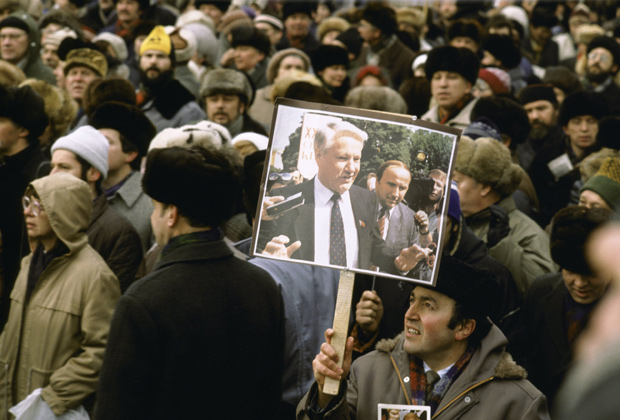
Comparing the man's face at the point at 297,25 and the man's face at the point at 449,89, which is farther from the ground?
the man's face at the point at 297,25

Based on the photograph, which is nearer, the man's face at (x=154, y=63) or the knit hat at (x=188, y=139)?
the knit hat at (x=188, y=139)

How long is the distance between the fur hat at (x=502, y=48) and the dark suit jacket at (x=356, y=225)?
7262 millimetres

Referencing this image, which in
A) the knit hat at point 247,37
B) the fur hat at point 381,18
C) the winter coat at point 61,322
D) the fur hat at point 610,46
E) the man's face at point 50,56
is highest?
the fur hat at point 381,18

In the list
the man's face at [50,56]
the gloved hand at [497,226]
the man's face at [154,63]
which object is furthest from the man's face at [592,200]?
the man's face at [50,56]

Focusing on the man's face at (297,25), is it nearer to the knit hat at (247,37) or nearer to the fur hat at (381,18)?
the fur hat at (381,18)

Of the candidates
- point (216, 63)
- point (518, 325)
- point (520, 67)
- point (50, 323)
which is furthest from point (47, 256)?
point (520, 67)

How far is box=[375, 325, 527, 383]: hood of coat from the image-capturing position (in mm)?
3551

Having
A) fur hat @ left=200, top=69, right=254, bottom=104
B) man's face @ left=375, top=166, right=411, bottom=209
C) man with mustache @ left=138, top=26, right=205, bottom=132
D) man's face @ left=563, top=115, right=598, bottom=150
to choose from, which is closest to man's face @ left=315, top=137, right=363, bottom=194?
man's face @ left=375, top=166, right=411, bottom=209

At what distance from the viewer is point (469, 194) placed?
5605mm

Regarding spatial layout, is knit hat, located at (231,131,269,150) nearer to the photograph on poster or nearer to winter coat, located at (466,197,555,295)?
winter coat, located at (466,197,555,295)

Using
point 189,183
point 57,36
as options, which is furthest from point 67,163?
point 57,36

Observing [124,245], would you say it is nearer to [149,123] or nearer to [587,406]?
[149,123]

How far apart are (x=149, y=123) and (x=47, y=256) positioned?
207 centimetres

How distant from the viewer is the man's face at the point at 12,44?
9844 millimetres
